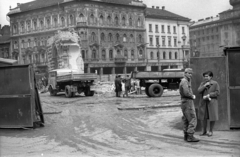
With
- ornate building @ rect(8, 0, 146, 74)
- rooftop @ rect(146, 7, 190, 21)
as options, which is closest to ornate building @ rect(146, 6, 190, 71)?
rooftop @ rect(146, 7, 190, 21)

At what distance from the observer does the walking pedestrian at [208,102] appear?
8.85m

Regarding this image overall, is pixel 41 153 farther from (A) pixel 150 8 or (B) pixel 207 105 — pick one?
(A) pixel 150 8

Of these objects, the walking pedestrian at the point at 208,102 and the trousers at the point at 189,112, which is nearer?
the trousers at the point at 189,112

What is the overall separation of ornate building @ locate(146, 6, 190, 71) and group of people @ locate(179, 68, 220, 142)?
67.8 meters

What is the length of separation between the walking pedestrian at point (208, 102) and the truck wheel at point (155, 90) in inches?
576

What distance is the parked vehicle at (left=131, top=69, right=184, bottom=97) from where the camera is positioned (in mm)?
23562

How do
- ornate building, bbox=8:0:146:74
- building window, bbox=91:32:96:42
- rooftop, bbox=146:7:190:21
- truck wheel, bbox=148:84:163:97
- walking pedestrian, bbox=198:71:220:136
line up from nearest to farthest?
walking pedestrian, bbox=198:71:220:136, truck wheel, bbox=148:84:163:97, ornate building, bbox=8:0:146:74, building window, bbox=91:32:96:42, rooftop, bbox=146:7:190:21

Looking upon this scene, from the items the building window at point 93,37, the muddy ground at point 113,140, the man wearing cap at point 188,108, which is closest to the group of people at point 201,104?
the man wearing cap at point 188,108

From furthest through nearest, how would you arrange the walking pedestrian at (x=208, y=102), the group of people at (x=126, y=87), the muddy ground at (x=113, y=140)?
1. the group of people at (x=126, y=87)
2. the walking pedestrian at (x=208, y=102)
3. the muddy ground at (x=113, y=140)

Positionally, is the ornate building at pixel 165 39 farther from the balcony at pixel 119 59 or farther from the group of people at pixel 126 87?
the group of people at pixel 126 87

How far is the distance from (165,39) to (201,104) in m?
72.8

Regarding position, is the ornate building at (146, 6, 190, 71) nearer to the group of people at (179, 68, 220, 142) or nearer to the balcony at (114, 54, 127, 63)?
the balcony at (114, 54, 127, 63)

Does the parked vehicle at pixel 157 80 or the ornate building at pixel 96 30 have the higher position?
the ornate building at pixel 96 30

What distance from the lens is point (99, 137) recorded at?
9.54 metres
